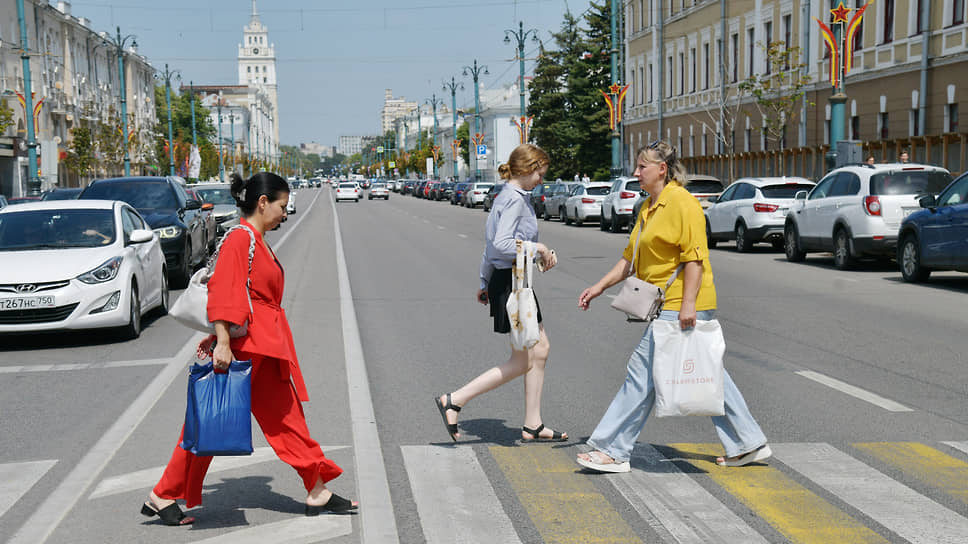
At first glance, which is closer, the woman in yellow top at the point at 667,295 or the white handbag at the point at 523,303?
the woman in yellow top at the point at 667,295

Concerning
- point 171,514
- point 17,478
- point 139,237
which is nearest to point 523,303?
point 171,514

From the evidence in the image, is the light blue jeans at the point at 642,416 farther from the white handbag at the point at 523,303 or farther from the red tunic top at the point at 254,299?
the red tunic top at the point at 254,299

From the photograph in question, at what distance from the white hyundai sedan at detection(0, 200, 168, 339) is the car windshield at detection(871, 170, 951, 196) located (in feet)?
38.2

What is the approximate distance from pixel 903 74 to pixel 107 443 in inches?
1265

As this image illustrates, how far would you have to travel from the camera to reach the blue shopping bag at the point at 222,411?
15.9 ft

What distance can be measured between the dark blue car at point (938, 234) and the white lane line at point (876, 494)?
32.3 feet

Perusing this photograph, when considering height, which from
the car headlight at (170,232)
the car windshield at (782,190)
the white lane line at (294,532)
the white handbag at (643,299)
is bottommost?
the white lane line at (294,532)

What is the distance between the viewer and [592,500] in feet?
17.8

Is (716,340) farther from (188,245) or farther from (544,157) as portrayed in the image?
(188,245)

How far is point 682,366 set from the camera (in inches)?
223

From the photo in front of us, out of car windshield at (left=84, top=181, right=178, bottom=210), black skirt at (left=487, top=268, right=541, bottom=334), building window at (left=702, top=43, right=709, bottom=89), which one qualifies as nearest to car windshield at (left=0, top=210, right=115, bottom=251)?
car windshield at (left=84, top=181, right=178, bottom=210)

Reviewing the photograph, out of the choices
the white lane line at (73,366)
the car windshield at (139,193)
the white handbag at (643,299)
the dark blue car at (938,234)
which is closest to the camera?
the white handbag at (643,299)

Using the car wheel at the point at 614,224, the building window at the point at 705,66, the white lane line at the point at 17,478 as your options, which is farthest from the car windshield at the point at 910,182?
the building window at the point at 705,66

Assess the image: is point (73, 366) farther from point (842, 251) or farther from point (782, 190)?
point (782, 190)
